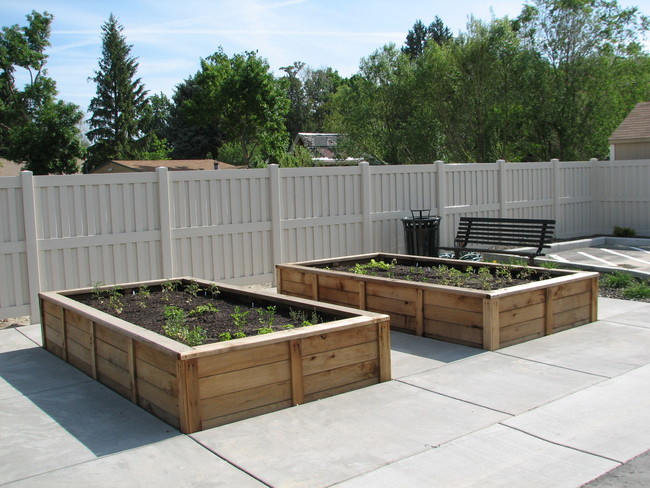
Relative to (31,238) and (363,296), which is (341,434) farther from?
(31,238)

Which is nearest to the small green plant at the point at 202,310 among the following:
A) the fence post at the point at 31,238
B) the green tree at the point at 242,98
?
the fence post at the point at 31,238

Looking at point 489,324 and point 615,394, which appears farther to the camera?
point 489,324

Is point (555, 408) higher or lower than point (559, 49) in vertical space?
lower

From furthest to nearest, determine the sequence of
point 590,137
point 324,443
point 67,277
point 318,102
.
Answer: point 318,102, point 590,137, point 67,277, point 324,443

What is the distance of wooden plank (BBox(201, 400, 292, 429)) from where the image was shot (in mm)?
4823

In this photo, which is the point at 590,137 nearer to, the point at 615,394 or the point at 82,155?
the point at 615,394

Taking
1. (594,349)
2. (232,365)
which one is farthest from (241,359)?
(594,349)

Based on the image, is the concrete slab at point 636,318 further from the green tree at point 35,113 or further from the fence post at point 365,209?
the green tree at point 35,113

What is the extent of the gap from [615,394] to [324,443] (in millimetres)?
2503

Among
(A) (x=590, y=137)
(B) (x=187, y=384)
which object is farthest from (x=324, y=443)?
(A) (x=590, y=137)

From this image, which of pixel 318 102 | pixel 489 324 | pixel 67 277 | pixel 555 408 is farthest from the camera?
pixel 318 102

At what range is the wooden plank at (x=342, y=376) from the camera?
17.6 ft

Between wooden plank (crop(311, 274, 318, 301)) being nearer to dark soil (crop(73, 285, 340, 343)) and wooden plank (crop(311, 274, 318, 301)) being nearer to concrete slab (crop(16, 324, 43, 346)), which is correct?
dark soil (crop(73, 285, 340, 343))

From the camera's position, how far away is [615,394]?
532 centimetres
